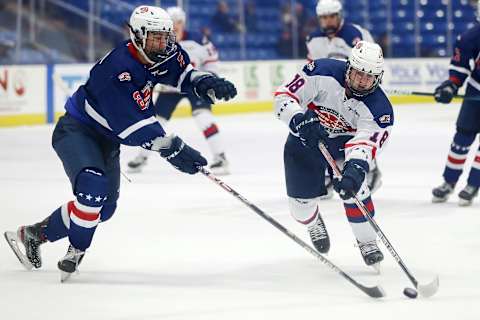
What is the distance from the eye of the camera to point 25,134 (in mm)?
10805

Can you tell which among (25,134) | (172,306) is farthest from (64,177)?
(172,306)

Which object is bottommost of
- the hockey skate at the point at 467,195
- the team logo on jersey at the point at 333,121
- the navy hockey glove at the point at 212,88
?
the hockey skate at the point at 467,195

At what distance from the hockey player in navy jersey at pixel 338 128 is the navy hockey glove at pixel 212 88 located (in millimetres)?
210

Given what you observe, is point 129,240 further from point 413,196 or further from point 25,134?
point 25,134

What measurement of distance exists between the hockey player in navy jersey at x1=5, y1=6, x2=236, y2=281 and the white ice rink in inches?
8.4

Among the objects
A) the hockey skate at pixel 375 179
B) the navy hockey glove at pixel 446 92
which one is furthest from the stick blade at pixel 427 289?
the hockey skate at pixel 375 179

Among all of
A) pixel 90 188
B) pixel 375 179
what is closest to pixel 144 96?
pixel 90 188

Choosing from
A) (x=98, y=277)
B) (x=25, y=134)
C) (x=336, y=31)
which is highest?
(x=336, y=31)

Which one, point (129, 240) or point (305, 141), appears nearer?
point (305, 141)

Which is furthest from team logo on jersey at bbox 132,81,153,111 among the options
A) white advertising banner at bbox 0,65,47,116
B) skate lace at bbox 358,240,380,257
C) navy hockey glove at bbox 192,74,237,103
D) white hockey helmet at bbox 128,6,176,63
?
white advertising banner at bbox 0,65,47,116

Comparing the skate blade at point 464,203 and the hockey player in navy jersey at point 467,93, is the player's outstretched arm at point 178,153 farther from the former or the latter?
the skate blade at point 464,203

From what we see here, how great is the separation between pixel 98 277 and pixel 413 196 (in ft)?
9.93

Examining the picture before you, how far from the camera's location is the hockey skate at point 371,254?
4363 millimetres

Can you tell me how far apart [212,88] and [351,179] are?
78 centimetres
